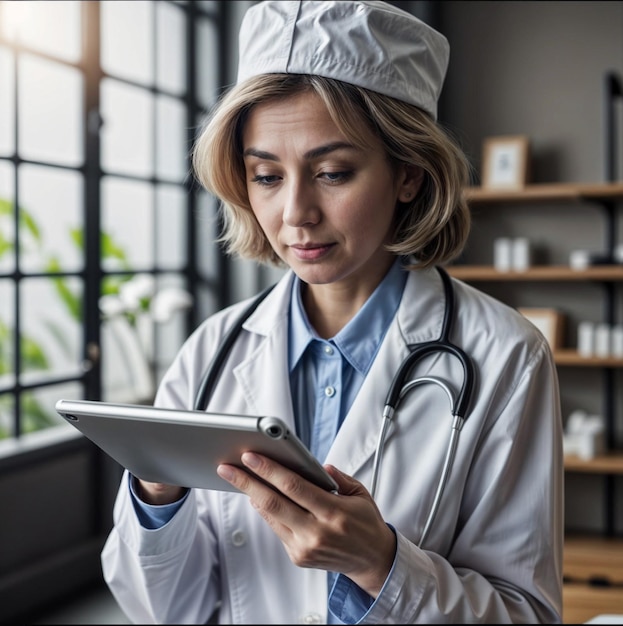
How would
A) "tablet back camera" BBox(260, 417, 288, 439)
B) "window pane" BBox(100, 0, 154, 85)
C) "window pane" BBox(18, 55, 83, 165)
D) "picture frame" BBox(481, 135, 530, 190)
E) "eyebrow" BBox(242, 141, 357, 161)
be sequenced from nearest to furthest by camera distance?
"tablet back camera" BBox(260, 417, 288, 439), "eyebrow" BBox(242, 141, 357, 161), "window pane" BBox(18, 55, 83, 165), "window pane" BBox(100, 0, 154, 85), "picture frame" BBox(481, 135, 530, 190)

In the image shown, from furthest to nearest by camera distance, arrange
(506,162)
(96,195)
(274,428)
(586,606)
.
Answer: (506,162) → (96,195) → (586,606) → (274,428)

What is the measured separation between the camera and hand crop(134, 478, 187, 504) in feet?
3.27

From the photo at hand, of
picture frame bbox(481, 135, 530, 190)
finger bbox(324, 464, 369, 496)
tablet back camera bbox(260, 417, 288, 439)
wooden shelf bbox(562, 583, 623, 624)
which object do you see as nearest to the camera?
tablet back camera bbox(260, 417, 288, 439)

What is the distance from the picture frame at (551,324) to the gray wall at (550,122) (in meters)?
0.09

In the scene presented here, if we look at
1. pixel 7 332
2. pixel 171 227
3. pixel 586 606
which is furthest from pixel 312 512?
pixel 171 227

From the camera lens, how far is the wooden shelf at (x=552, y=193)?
2896 mm

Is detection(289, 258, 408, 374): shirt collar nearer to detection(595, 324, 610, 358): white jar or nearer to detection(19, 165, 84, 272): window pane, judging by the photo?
detection(19, 165, 84, 272): window pane

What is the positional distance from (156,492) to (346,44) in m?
0.60

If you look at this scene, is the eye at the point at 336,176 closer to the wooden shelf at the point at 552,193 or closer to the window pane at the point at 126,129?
the wooden shelf at the point at 552,193

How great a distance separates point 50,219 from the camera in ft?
8.62

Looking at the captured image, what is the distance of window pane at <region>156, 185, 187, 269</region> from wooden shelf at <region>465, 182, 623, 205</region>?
1178mm

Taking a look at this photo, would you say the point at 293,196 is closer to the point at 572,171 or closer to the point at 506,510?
the point at 506,510

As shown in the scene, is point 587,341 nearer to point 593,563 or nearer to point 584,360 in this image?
point 584,360

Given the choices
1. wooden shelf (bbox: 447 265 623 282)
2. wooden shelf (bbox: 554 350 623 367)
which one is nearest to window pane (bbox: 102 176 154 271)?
wooden shelf (bbox: 447 265 623 282)
